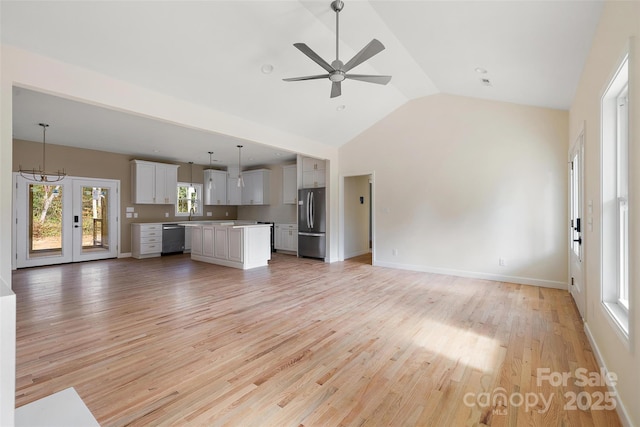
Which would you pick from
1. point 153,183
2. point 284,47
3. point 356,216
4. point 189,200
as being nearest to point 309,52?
point 284,47

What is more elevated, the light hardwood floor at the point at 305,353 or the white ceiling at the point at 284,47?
the white ceiling at the point at 284,47

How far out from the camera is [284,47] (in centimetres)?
366

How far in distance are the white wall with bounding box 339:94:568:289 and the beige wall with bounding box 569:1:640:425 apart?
5.32ft

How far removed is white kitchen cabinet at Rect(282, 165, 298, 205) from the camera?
8.40m

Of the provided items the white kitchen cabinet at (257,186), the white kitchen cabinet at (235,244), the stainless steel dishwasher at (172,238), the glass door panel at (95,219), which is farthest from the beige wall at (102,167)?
A: the white kitchen cabinet at (235,244)

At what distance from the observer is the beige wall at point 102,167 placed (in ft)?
20.4

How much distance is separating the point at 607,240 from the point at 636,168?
3.19 ft

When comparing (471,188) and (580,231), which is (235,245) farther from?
(580,231)

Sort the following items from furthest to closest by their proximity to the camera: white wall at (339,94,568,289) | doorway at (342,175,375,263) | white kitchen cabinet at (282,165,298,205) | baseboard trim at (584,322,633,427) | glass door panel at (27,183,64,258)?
white kitchen cabinet at (282,165,298,205) < doorway at (342,175,375,263) < glass door panel at (27,183,64,258) < white wall at (339,94,568,289) < baseboard trim at (584,322,633,427)

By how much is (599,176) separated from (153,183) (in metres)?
8.84

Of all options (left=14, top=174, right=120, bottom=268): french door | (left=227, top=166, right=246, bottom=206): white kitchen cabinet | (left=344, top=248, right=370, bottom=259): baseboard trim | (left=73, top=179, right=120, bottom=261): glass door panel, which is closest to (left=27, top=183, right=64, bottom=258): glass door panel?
(left=14, top=174, right=120, bottom=268): french door

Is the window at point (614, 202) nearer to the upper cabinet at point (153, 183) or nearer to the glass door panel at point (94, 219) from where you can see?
the upper cabinet at point (153, 183)

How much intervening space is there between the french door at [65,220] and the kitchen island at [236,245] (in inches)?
99.1

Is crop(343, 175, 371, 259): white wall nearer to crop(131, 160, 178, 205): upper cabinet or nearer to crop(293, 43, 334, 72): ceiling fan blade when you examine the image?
crop(293, 43, 334, 72): ceiling fan blade
